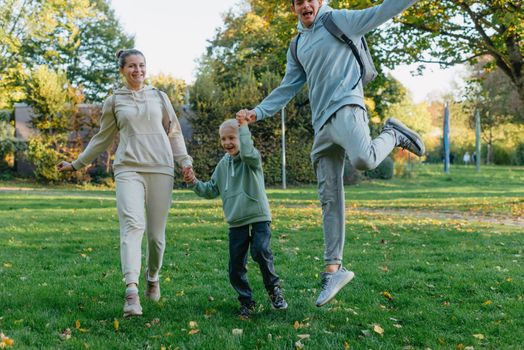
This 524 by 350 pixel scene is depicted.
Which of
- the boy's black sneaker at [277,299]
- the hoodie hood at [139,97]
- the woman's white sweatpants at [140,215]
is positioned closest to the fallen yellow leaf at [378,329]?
the boy's black sneaker at [277,299]

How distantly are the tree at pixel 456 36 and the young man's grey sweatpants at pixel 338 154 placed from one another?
10577mm

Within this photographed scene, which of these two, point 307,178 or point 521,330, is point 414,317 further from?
point 307,178

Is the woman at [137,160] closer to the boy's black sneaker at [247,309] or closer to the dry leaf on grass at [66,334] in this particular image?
the dry leaf on grass at [66,334]

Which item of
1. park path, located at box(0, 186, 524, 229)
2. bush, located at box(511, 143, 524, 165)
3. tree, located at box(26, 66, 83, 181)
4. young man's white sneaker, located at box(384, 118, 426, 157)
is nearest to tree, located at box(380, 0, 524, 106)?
park path, located at box(0, 186, 524, 229)

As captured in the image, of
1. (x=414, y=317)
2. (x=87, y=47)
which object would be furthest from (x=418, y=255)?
(x=87, y=47)

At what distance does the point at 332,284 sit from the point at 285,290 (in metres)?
1.28

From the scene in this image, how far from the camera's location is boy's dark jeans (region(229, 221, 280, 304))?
16.1ft

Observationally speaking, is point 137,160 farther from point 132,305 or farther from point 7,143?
point 7,143

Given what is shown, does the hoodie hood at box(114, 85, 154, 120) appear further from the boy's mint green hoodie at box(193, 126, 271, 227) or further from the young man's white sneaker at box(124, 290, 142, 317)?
the young man's white sneaker at box(124, 290, 142, 317)

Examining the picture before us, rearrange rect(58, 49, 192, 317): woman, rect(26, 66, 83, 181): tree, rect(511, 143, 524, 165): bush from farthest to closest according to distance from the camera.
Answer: rect(511, 143, 524, 165): bush
rect(26, 66, 83, 181): tree
rect(58, 49, 192, 317): woman

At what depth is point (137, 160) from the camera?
4.93 metres

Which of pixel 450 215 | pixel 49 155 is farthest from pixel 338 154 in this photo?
pixel 49 155

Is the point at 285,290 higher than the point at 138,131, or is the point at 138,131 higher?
the point at 138,131

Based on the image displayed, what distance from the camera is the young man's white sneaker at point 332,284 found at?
4598 mm
